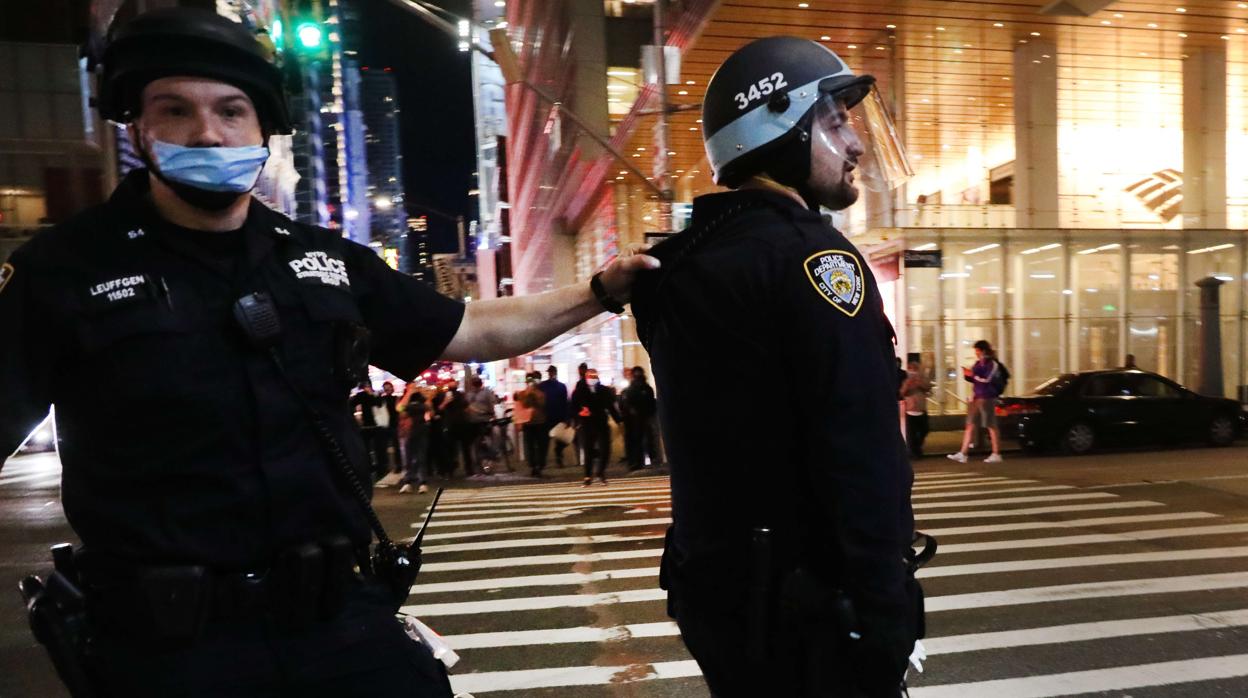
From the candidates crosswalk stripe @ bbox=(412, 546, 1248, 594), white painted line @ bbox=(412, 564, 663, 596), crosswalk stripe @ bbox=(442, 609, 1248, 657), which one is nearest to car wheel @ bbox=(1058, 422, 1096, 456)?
crosswalk stripe @ bbox=(412, 546, 1248, 594)

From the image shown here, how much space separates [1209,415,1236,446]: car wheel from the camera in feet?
49.2

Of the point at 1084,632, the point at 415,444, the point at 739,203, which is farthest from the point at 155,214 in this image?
the point at 415,444

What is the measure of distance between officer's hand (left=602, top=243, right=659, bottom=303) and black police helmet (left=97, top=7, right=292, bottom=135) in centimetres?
94

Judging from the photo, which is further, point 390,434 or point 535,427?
point 535,427

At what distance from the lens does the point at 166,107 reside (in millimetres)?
1777

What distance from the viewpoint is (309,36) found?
8.89m

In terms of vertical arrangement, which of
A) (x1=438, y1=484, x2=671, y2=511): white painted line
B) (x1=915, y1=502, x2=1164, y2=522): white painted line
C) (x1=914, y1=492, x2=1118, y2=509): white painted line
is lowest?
(x1=438, y1=484, x2=671, y2=511): white painted line

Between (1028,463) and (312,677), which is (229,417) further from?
(1028,463)

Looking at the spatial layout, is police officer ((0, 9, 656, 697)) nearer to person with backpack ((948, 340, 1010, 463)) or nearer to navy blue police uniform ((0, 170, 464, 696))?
navy blue police uniform ((0, 170, 464, 696))

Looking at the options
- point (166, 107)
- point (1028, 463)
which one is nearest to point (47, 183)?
point (1028, 463)

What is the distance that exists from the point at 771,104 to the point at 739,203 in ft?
0.94

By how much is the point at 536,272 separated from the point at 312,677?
164 ft

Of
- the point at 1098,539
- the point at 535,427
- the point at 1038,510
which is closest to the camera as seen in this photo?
the point at 1098,539

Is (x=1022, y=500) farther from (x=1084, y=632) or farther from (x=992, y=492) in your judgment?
(x=1084, y=632)
